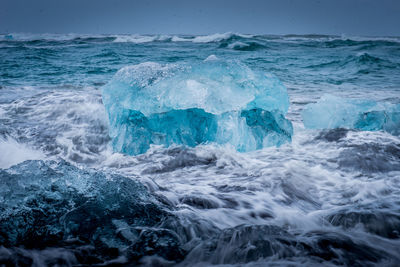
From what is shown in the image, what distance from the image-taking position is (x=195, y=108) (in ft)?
9.87

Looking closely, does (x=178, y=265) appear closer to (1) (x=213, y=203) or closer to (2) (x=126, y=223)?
(2) (x=126, y=223)

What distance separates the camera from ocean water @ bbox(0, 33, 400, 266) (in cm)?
130

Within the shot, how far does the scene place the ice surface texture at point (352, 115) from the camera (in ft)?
11.2

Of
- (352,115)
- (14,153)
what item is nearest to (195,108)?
(14,153)

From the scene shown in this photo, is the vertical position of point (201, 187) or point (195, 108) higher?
point (195, 108)

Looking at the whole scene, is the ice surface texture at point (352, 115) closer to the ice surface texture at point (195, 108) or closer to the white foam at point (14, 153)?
the ice surface texture at point (195, 108)

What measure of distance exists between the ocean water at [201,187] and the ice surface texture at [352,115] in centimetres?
1

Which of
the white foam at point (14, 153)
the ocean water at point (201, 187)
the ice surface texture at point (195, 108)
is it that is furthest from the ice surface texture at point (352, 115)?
the white foam at point (14, 153)

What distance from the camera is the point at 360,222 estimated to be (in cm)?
161

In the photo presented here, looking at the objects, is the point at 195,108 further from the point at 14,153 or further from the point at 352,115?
the point at 352,115

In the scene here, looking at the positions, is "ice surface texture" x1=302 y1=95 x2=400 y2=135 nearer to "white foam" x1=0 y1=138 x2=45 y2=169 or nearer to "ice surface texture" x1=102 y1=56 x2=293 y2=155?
"ice surface texture" x1=102 y1=56 x2=293 y2=155

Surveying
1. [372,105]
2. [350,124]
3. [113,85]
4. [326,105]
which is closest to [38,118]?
[113,85]

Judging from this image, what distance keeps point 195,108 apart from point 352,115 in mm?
2089

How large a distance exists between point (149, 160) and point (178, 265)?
1.60 metres
